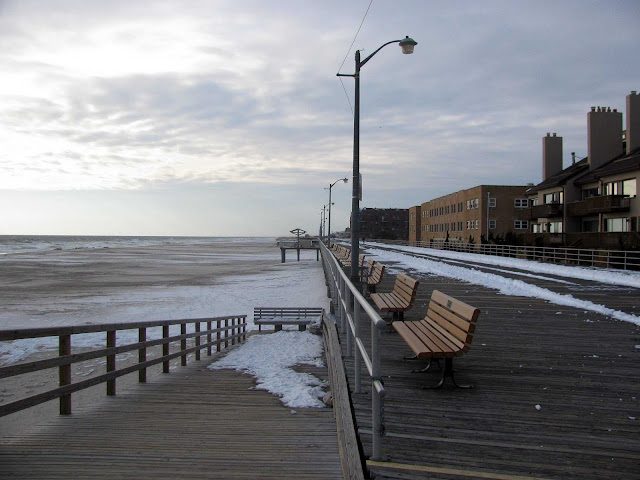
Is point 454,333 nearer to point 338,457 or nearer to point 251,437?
point 338,457

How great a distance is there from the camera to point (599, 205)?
3042 centimetres

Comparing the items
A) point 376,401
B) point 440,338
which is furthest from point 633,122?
point 376,401

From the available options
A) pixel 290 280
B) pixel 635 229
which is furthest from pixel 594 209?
pixel 290 280

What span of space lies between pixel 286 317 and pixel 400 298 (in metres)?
8.99

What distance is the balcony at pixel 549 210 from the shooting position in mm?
36094

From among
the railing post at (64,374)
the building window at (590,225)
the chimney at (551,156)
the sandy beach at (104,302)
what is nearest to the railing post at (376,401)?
the railing post at (64,374)

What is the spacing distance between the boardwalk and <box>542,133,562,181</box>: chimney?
39616mm

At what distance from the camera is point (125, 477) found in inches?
132

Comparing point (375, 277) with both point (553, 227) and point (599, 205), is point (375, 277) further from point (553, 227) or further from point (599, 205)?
point (553, 227)

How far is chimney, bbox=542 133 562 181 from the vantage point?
4212cm

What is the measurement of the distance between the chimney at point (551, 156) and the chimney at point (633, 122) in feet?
33.5

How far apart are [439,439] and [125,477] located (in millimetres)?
2463

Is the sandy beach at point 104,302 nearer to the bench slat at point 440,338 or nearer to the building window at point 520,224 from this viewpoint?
the bench slat at point 440,338

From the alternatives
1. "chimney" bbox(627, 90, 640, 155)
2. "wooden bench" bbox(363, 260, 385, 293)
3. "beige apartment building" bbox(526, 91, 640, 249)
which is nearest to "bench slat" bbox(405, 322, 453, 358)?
"wooden bench" bbox(363, 260, 385, 293)
